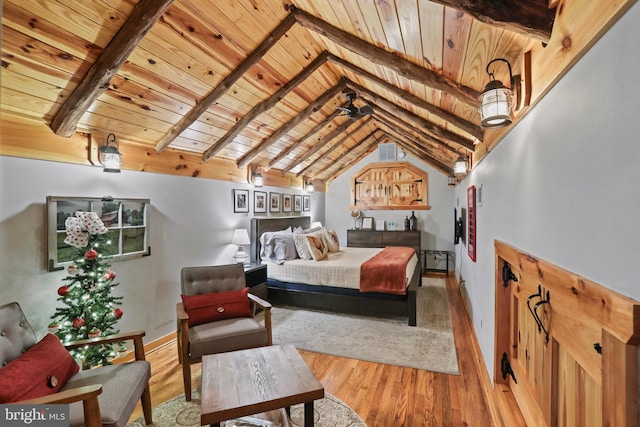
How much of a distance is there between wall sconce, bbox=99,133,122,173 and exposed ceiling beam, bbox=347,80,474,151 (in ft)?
9.40

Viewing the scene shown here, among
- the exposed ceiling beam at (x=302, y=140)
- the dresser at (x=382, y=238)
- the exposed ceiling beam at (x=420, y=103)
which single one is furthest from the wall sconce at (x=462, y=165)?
the dresser at (x=382, y=238)

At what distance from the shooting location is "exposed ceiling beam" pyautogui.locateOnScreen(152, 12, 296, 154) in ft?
8.91

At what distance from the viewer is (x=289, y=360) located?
199cm

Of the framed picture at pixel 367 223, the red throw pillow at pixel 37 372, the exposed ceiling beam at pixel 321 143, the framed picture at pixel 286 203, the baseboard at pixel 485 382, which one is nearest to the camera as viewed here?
the red throw pillow at pixel 37 372

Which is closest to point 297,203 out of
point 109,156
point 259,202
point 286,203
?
point 286,203

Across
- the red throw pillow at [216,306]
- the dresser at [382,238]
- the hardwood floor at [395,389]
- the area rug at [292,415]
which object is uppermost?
the dresser at [382,238]

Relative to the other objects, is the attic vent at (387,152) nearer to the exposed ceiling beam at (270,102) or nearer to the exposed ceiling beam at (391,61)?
the exposed ceiling beam at (270,102)

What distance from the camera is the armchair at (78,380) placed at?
143 centimetres

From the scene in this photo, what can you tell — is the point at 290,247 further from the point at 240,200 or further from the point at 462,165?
the point at 462,165

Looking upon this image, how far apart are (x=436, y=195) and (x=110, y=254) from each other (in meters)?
6.45

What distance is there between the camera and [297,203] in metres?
6.66

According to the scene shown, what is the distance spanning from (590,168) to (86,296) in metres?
3.19

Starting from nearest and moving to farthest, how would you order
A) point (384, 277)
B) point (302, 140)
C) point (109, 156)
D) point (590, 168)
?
point (590, 168)
point (109, 156)
point (384, 277)
point (302, 140)

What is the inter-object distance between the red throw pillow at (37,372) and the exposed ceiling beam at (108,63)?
1.63 m
